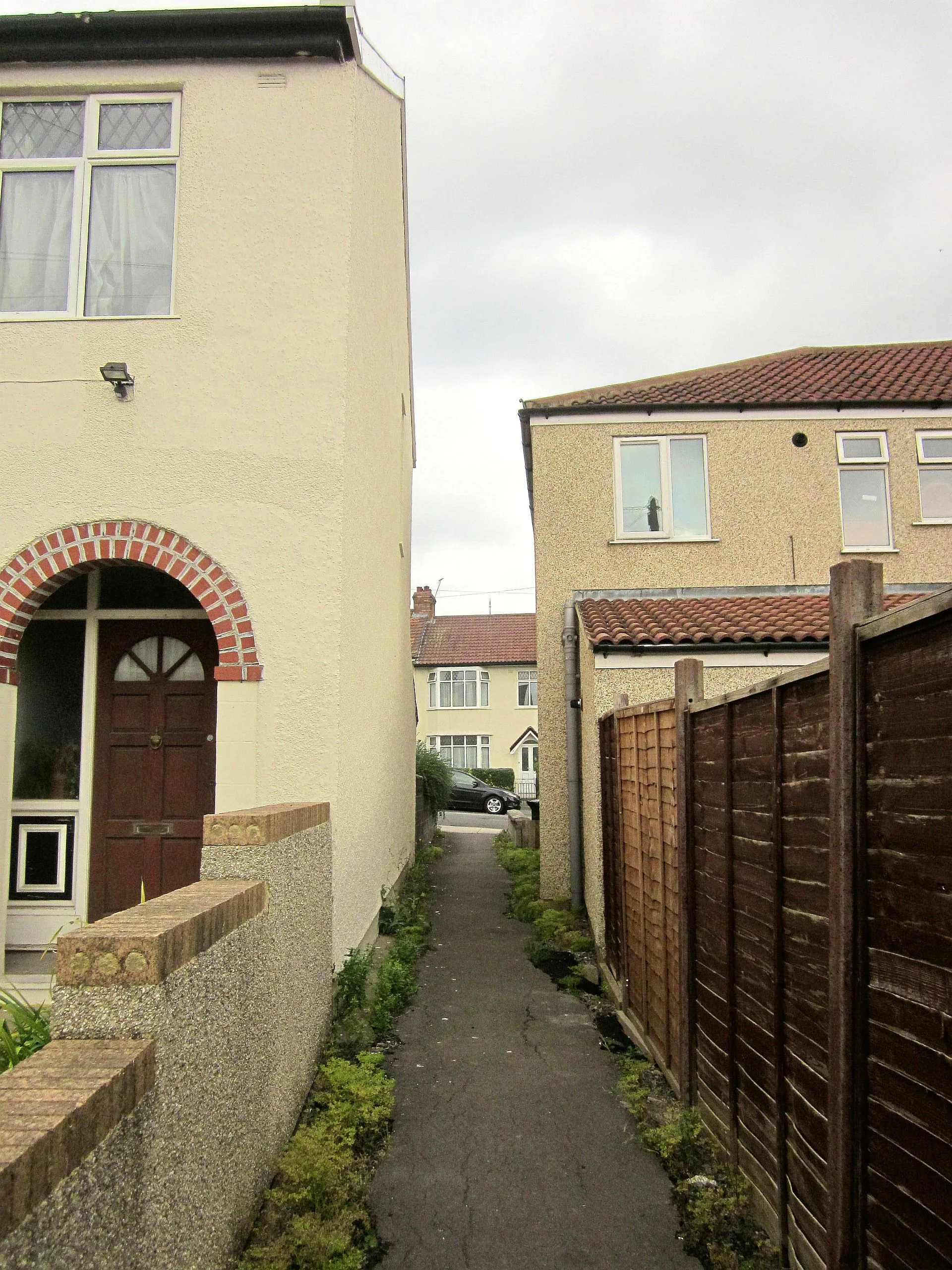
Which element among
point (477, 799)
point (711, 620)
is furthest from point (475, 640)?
point (711, 620)

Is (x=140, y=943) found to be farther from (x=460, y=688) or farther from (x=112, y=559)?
(x=460, y=688)

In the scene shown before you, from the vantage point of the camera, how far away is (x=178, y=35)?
6.57 meters

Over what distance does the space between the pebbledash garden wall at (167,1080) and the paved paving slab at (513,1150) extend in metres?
0.69

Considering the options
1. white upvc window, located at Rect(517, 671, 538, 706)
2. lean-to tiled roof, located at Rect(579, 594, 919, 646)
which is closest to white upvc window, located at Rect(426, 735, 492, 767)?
white upvc window, located at Rect(517, 671, 538, 706)

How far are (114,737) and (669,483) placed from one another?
7.42 meters

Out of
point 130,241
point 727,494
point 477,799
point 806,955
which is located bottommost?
point 477,799

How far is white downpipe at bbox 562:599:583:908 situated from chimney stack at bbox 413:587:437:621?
27.0 meters

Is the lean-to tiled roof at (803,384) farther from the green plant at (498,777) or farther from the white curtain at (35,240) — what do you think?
the green plant at (498,777)

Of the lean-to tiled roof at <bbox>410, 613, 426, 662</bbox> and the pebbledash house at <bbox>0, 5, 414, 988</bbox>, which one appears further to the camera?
the lean-to tiled roof at <bbox>410, 613, 426, 662</bbox>

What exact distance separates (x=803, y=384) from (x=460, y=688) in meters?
23.7

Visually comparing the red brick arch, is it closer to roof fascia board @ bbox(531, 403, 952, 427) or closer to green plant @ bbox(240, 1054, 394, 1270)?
green plant @ bbox(240, 1054, 394, 1270)

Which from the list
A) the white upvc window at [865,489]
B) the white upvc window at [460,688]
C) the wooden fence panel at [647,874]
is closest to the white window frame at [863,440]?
the white upvc window at [865,489]

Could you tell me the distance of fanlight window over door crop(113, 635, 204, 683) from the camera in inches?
271

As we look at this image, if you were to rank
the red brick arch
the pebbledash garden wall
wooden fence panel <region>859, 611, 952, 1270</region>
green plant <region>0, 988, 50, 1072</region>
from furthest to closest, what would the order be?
the red brick arch → green plant <region>0, 988, 50, 1072</region> → wooden fence panel <region>859, 611, 952, 1270</region> → the pebbledash garden wall
